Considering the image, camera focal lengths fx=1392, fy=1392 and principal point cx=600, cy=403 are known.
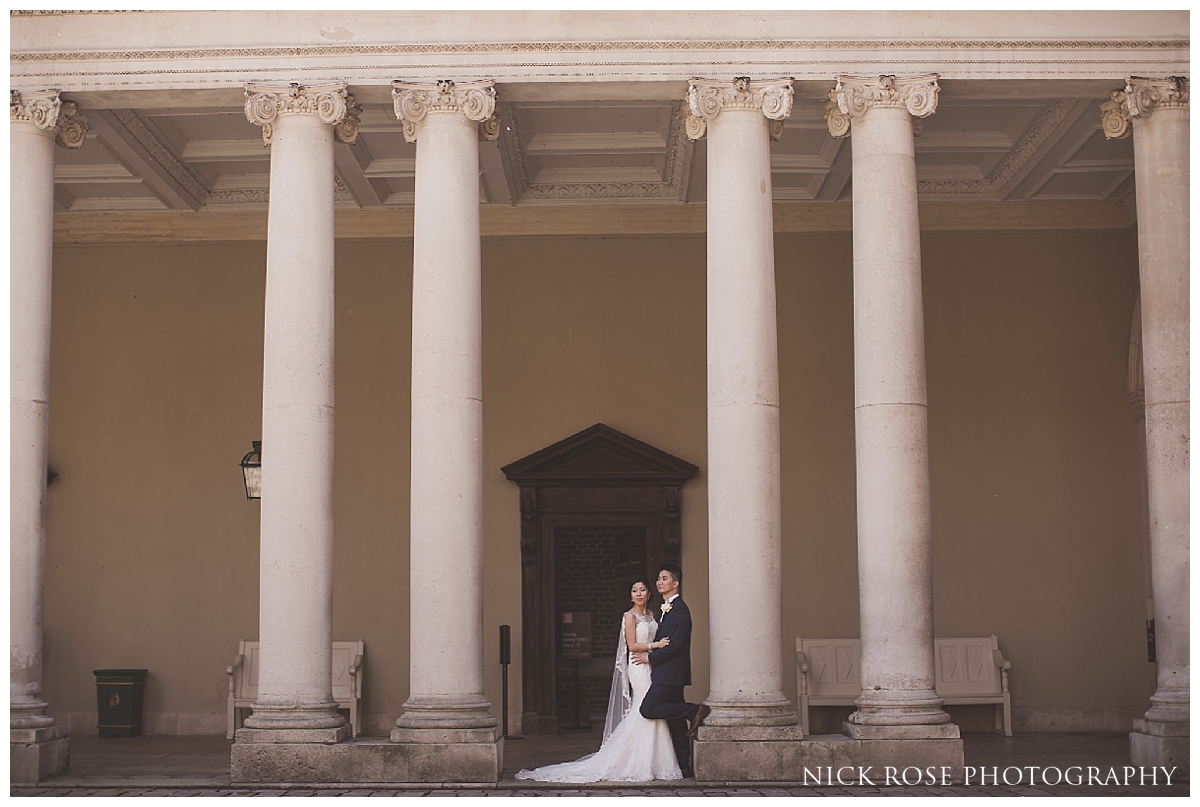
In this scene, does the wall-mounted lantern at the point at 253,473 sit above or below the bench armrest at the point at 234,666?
above

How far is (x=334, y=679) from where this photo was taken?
1978 centimetres

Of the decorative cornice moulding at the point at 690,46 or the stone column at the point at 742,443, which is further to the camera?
the decorative cornice moulding at the point at 690,46

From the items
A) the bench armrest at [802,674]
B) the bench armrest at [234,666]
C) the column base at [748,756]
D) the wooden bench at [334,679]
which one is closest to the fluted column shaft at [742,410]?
the column base at [748,756]

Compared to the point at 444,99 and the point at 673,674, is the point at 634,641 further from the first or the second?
the point at 444,99

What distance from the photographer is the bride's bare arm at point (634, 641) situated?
1432cm

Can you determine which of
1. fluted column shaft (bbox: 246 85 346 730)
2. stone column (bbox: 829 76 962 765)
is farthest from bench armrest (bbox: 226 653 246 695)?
stone column (bbox: 829 76 962 765)

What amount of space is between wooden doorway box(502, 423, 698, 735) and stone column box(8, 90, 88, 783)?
7375mm

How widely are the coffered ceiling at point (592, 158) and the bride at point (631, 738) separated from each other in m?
6.87

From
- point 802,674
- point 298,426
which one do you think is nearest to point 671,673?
point 298,426

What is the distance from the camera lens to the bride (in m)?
14.0

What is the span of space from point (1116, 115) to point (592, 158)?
7455mm

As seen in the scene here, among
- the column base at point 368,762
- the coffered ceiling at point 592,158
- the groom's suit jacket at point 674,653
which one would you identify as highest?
the coffered ceiling at point 592,158

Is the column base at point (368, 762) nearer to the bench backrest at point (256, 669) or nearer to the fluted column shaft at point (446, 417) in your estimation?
the fluted column shaft at point (446, 417)

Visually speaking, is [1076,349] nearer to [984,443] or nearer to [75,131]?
[984,443]
